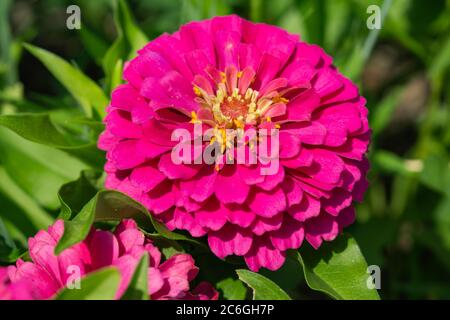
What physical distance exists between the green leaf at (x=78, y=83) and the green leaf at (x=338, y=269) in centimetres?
40

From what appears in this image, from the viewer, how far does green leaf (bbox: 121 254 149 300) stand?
661 mm

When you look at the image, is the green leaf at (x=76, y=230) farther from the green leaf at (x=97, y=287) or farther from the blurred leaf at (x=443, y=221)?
the blurred leaf at (x=443, y=221)

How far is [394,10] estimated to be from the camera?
1408mm

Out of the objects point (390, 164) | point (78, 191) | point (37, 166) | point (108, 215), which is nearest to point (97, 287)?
point (108, 215)

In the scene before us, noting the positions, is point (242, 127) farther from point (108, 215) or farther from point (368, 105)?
point (368, 105)

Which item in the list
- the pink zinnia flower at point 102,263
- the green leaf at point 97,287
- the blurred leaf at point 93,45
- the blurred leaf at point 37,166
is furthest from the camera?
the blurred leaf at point 93,45

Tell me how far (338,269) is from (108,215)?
1.03 feet

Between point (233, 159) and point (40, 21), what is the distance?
1.11 m

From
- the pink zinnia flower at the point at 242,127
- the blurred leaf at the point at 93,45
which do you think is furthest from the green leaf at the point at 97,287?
the blurred leaf at the point at 93,45

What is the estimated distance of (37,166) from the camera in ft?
3.27

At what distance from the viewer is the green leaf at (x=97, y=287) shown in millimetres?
633

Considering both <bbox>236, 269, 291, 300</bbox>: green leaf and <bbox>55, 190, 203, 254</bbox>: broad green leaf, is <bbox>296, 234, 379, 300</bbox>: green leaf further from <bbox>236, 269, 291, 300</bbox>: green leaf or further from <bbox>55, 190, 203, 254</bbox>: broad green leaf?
<bbox>55, 190, 203, 254</bbox>: broad green leaf

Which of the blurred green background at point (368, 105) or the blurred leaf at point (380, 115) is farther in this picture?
the blurred leaf at point (380, 115)

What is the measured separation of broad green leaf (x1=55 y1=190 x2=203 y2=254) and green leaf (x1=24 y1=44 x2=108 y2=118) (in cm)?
25
